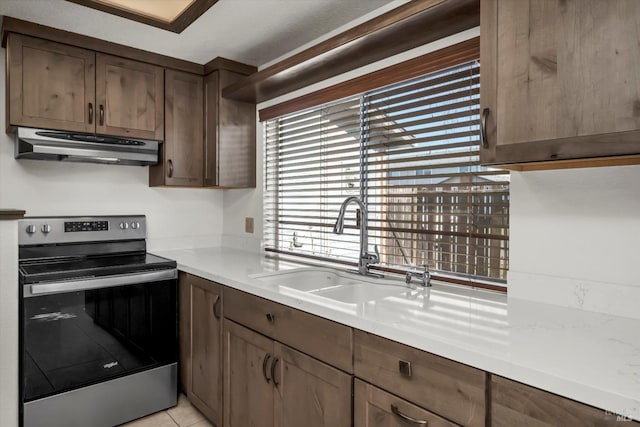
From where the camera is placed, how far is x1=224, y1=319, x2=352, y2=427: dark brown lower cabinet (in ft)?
4.43

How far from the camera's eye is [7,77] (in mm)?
2137

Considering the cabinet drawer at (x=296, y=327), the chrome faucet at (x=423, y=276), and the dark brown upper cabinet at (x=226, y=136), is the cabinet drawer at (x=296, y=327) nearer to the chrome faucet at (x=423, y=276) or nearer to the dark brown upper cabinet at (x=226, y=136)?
the chrome faucet at (x=423, y=276)

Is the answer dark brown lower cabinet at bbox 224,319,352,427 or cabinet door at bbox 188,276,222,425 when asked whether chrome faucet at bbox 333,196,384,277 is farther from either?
cabinet door at bbox 188,276,222,425

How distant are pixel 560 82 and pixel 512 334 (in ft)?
2.35

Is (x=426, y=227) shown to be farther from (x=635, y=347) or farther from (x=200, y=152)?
(x=200, y=152)

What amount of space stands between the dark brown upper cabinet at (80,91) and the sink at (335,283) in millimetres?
1362

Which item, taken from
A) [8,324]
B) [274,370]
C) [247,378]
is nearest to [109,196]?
[8,324]

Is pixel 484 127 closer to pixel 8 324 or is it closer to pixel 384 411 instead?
pixel 384 411

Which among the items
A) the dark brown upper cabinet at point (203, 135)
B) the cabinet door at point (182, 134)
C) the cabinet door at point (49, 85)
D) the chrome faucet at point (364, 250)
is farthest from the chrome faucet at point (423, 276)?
the cabinet door at point (49, 85)

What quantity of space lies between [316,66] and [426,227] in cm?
105

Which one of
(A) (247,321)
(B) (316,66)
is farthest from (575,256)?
(B) (316,66)

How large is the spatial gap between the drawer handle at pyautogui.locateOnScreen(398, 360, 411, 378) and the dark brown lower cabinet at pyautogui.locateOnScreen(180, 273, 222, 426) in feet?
3.69

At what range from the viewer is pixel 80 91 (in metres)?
2.33

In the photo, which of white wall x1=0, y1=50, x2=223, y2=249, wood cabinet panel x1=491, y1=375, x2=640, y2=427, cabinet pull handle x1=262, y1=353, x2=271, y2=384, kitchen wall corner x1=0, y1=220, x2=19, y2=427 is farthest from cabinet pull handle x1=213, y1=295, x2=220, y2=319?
wood cabinet panel x1=491, y1=375, x2=640, y2=427
